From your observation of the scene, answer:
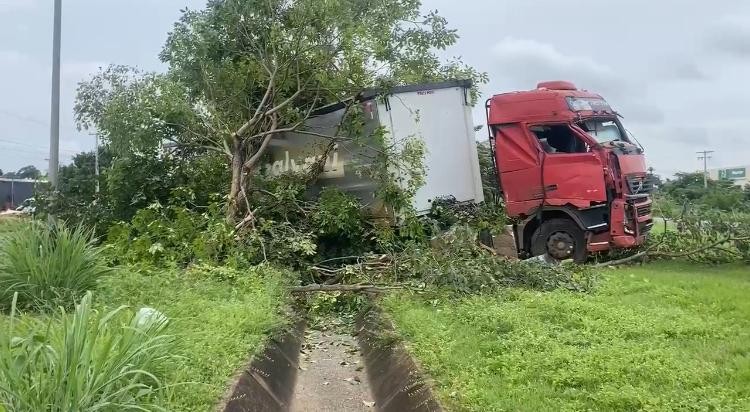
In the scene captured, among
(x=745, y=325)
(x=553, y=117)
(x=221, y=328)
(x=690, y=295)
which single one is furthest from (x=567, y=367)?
(x=553, y=117)

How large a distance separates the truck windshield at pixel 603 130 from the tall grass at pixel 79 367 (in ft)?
29.2

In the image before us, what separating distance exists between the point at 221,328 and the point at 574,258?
23.9 ft

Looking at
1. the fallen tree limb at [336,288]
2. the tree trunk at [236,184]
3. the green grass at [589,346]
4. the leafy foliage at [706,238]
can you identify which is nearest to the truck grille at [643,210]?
the leafy foliage at [706,238]

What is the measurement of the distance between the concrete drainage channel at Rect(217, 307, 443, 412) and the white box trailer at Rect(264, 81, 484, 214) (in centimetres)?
332

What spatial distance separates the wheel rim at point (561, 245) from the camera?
11273 mm

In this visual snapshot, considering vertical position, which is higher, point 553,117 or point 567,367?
point 553,117

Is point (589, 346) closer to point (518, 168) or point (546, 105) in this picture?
point (518, 168)

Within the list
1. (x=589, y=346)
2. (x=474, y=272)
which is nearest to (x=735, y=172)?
(x=474, y=272)

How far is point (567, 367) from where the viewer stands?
4668 mm

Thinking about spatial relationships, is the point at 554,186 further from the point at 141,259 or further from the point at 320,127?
the point at 141,259

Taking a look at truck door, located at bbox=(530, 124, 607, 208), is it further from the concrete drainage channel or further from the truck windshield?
the concrete drainage channel

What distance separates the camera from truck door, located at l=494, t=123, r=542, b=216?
11.2 metres

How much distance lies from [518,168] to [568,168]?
2.82 feet

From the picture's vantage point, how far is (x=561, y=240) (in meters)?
11.3
